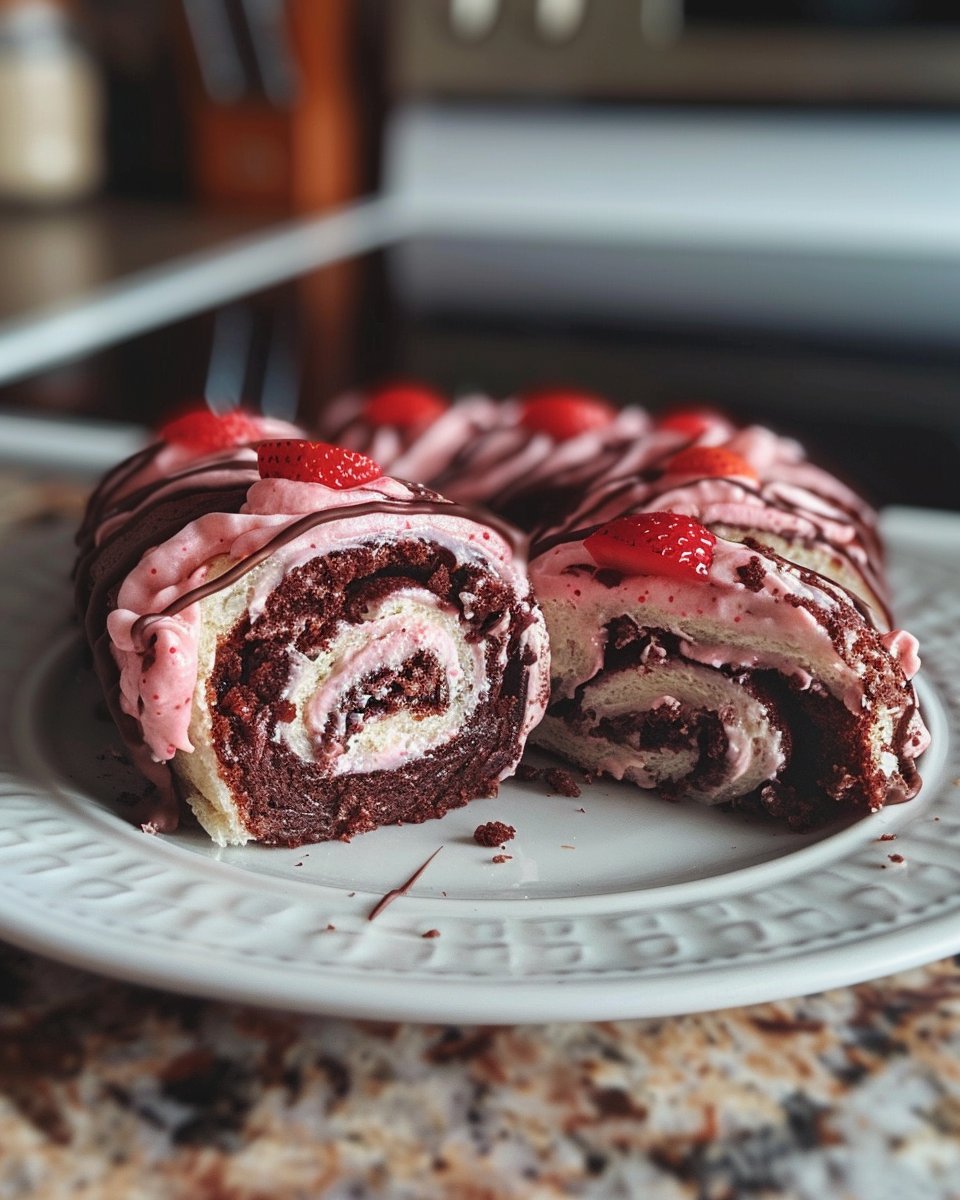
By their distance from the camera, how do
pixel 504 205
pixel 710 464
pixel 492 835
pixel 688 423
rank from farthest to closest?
pixel 504 205 → pixel 688 423 → pixel 710 464 → pixel 492 835

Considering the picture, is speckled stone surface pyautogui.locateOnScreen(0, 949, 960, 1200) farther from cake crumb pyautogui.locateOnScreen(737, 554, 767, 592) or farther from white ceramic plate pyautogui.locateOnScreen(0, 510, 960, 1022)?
cake crumb pyautogui.locateOnScreen(737, 554, 767, 592)

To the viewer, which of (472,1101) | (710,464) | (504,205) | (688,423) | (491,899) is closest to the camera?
(472,1101)

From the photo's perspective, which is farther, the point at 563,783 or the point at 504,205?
the point at 504,205

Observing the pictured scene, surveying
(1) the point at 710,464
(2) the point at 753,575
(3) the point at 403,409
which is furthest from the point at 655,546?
(3) the point at 403,409

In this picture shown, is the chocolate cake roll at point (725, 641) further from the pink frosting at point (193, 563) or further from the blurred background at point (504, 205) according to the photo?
A: the blurred background at point (504, 205)

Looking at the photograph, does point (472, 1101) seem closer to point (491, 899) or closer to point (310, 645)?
point (491, 899)

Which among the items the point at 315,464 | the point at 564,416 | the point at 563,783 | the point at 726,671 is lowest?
the point at 563,783

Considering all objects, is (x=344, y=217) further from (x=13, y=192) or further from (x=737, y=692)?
(x=737, y=692)

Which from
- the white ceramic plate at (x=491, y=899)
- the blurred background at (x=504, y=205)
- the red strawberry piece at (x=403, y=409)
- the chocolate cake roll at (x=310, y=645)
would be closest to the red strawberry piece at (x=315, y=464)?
the chocolate cake roll at (x=310, y=645)
